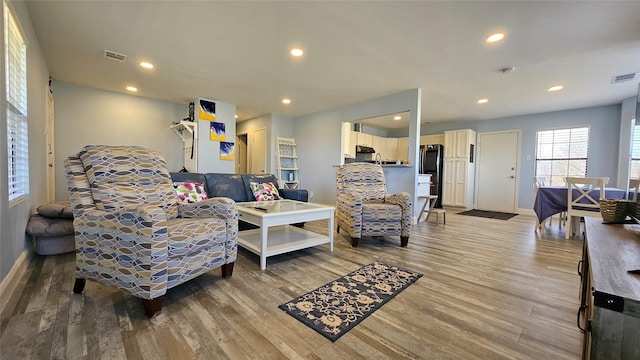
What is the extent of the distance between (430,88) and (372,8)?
2558mm

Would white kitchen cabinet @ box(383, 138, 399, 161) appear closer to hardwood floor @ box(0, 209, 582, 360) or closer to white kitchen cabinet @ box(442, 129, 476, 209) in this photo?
white kitchen cabinet @ box(442, 129, 476, 209)

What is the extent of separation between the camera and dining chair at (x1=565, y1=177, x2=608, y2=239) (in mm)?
3485

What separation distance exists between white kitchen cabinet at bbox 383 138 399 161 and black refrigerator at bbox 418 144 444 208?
1.09 meters

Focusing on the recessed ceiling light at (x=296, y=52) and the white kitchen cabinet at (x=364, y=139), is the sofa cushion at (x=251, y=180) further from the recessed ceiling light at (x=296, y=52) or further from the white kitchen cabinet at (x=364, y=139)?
the white kitchen cabinet at (x=364, y=139)

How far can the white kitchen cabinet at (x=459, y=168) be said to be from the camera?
668 centimetres

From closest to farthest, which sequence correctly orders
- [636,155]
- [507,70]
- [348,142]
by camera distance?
[636,155] → [507,70] → [348,142]

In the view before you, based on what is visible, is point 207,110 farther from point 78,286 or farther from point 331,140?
point 78,286

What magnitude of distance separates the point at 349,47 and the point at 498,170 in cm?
559

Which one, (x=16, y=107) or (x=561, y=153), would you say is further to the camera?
(x=561, y=153)

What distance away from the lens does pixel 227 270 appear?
2115mm

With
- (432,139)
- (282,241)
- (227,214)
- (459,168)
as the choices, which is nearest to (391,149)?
(432,139)

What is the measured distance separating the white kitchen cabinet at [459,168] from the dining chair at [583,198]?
2929mm

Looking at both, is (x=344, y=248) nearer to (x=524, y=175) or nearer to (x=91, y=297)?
(x=91, y=297)

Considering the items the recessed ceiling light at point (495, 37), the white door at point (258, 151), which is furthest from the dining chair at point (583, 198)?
the white door at point (258, 151)
